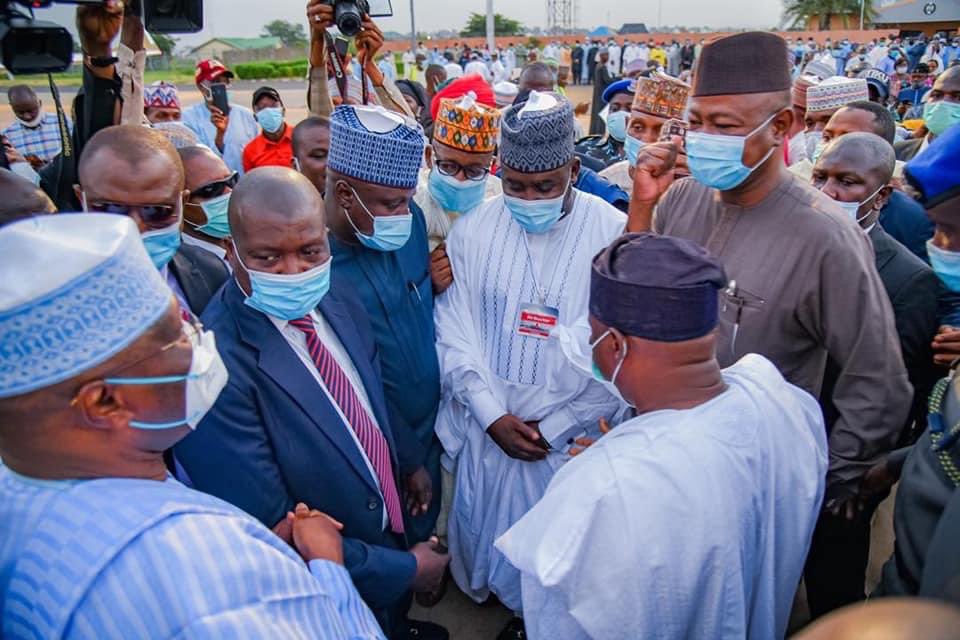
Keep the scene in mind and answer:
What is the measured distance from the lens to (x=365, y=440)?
2.16m

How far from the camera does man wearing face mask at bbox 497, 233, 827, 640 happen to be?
1445 millimetres

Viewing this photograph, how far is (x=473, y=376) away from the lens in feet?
9.27

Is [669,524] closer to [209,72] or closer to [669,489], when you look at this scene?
[669,489]

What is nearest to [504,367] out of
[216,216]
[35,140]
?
[216,216]

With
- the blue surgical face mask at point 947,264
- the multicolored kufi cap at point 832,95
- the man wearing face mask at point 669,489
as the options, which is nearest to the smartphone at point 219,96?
the multicolored kufi cap at point 832,95

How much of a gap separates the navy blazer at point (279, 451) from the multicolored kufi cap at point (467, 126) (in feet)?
4.89

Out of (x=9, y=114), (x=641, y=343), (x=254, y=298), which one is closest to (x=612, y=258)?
(x=641, y=343)

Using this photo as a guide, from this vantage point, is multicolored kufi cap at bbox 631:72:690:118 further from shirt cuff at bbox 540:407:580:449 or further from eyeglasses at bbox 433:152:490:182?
shirt cuff at bbox 540:407:580:449

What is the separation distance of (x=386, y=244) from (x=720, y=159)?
1370 mm

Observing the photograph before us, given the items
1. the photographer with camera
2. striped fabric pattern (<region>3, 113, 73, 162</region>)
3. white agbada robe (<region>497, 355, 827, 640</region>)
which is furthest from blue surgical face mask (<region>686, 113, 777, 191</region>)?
striped fabric pattern (<region>3, 113, 73, 162</region>)

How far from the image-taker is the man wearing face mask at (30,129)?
6.98m

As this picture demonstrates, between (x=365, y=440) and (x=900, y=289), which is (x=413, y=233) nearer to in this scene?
(x=365, y=440)

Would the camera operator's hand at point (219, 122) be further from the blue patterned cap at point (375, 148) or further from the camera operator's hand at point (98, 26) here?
the blue patterned cap at point (375, 148)

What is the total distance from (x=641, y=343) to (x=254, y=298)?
1232 mm
